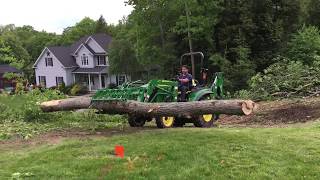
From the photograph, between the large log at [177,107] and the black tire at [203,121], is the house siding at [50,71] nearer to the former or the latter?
the large log at [177,107]

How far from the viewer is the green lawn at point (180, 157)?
759 centimetres

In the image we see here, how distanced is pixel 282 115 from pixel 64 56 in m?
50.8

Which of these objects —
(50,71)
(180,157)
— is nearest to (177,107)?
(180,157)

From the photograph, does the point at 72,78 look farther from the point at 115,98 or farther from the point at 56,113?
the point at 115,98

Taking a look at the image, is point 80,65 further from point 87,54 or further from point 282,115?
point 282,115

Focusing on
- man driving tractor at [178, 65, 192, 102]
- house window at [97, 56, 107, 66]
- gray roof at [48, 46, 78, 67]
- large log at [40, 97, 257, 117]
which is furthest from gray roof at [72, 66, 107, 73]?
man driving tractor at [178, 65, 192, 102]

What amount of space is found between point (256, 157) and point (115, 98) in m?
4.42

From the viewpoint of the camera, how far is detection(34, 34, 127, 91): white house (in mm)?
58438

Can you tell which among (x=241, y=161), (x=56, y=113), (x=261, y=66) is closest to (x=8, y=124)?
(x=56, y=113)

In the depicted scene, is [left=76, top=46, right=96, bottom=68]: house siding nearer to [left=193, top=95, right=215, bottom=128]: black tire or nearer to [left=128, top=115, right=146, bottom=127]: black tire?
[left=128, top=115, right=146, bottom=127]: black tire

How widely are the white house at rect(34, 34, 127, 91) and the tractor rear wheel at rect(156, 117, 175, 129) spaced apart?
142 feet

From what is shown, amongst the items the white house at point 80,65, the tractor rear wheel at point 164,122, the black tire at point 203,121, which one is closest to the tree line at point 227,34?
the white house at point 80,65

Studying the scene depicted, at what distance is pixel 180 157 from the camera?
8.25 metres

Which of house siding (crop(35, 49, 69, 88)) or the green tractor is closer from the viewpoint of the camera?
the green tractor
